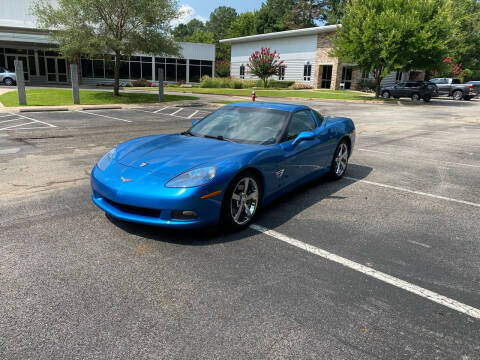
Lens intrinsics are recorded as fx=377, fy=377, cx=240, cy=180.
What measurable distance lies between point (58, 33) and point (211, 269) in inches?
828

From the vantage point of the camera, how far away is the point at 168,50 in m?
21.7

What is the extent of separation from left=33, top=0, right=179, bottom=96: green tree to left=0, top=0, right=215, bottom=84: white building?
35.7ft

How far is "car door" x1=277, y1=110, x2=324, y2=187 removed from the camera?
492 cm

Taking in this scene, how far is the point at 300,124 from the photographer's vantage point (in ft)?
18.1

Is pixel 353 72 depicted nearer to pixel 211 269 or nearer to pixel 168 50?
pixel 168 50

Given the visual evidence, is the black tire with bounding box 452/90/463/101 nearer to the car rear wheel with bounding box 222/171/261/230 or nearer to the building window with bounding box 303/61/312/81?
the building window with bounding box 303/61/312/81

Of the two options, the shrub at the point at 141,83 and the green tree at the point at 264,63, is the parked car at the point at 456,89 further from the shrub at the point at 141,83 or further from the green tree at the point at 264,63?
the shrub at the point at 141,83

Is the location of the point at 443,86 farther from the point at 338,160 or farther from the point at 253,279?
the point at 253,279

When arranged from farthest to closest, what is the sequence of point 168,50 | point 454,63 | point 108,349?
point 454,63 → point 168,50 → point 108,349

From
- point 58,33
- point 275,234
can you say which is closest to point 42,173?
point 275,234

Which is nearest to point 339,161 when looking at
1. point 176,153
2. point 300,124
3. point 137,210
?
point 300,124

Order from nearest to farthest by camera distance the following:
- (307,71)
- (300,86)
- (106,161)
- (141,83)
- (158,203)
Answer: (158,203) → (106,161) → (141,83) → (300,86) → (307,71)

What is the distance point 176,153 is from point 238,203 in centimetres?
95

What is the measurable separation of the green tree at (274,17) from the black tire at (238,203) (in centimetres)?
7385
